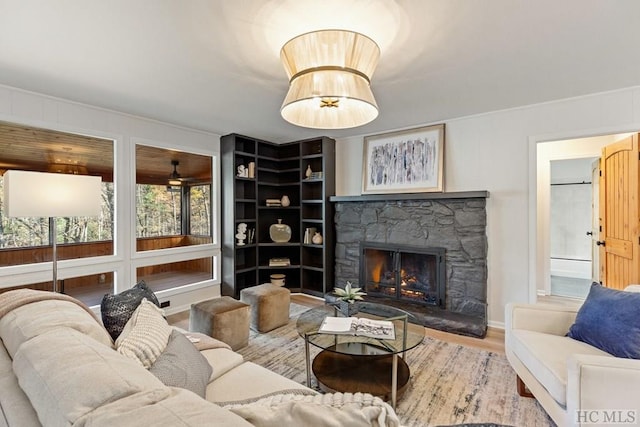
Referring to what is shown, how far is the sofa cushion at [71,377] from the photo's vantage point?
702 millimetres

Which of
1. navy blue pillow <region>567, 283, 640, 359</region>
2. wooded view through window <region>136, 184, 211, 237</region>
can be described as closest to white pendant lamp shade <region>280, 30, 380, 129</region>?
navy blue pillow <region>567, 283, 640, 359</region>

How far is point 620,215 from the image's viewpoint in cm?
331

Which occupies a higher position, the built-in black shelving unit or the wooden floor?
the built-in black shelving unit

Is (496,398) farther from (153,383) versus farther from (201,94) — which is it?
(201,94)

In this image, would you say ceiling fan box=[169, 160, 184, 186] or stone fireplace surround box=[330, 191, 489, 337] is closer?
stone fireplace surround box=[330, 191, 489, 337]

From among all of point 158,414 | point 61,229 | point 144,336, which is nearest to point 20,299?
point 144,336

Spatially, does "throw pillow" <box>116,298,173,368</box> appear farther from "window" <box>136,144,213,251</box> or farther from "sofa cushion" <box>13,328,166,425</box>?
"window" <box>136,144,213,251</box>

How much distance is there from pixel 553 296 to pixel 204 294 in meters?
5.09

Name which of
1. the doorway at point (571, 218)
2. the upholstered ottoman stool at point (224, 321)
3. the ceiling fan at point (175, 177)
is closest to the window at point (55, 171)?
the ceiling fan at point (175, 177)

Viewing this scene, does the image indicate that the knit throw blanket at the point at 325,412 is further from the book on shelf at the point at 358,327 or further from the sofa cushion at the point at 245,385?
the book on shelf at the point at 358,327

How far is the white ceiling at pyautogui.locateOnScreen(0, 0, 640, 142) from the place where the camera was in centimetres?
166

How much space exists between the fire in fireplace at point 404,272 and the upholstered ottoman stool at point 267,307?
1.28 metres

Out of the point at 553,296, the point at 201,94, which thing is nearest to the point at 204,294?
the point at 201,94

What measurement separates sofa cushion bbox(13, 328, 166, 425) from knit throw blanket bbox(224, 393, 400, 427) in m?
0.28
